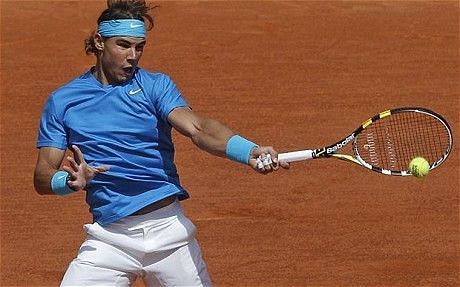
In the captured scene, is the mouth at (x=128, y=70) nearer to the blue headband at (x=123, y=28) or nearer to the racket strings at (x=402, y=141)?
the blue headband at (x=123, y=28)

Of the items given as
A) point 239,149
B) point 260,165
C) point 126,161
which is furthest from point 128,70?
point 260,165

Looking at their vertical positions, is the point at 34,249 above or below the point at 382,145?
below

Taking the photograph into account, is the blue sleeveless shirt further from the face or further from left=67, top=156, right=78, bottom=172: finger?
left=67, top=156, right=78, bottom=172: finger

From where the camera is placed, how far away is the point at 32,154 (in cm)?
1122

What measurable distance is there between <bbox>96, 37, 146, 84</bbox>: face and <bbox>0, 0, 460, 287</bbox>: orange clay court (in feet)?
10.2

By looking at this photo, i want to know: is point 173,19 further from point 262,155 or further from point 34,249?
point 262,155

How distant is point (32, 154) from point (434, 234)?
4249 millimetres

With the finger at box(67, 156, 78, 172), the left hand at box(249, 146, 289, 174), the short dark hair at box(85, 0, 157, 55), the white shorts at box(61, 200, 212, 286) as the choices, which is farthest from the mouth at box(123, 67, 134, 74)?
the left hand at box(249, 146, 289, 174)

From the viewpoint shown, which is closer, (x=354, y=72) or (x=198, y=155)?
(x=198, y=155)

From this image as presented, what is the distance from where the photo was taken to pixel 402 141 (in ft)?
26.5

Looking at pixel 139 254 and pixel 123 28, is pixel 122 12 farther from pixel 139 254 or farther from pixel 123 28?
pixel 139 254

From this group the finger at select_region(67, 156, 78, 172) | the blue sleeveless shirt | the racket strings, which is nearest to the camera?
the finger at select_region(67, 156, 78, 172)

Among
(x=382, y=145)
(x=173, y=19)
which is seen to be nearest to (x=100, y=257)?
(x=382, y=145)

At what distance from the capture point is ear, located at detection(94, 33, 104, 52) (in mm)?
5918
